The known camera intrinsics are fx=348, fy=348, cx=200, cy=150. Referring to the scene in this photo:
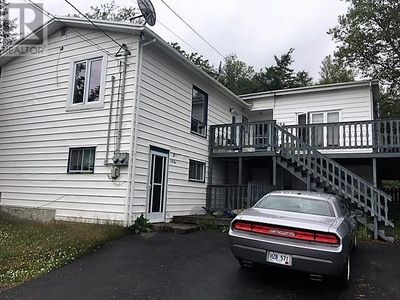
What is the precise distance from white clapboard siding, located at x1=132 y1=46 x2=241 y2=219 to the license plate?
560 cm

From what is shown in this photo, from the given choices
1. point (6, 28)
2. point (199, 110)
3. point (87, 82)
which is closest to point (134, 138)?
point (87, 82)

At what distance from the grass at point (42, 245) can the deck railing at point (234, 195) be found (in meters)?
4.50

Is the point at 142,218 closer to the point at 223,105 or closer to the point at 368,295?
the point at 368,295

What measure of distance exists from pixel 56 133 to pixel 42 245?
4.78 m

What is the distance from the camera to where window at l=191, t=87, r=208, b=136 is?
45.2 feet

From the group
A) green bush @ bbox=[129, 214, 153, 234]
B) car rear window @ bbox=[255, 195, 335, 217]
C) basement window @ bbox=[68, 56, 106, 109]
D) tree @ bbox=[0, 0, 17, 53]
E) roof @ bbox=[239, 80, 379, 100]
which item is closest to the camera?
car rear window @ bbox=[255, 195, 335, 217]

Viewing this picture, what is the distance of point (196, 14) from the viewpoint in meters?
14.8

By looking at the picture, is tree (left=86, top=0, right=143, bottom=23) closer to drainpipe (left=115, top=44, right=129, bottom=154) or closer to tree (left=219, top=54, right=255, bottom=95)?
tree (left=219, top=54, right=255, bottom=95)

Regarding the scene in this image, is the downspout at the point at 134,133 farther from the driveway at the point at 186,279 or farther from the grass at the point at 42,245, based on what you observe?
the driveway at the point at 186,279

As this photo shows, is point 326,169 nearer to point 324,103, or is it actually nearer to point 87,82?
point 324,103

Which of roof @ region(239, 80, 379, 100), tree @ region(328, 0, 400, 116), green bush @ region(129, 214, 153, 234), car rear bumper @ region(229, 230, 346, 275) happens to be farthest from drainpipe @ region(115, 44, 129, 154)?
tree @ region(328, 0, 400, 116)

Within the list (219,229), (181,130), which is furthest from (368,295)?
(181,130)

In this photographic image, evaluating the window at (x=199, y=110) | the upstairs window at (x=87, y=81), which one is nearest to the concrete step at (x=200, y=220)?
the window at (x=199, y=110)

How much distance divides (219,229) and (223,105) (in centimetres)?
671
